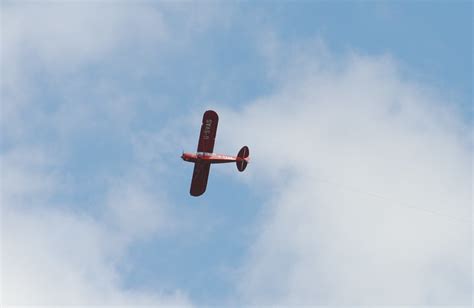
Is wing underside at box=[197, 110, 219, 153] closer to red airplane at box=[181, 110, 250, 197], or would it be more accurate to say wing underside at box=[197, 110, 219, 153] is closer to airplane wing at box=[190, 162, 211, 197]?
red airplane at box=[181, 110, 250, 197]

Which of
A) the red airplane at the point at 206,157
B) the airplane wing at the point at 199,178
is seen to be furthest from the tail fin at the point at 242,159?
the airplane wing at the point at 199,178

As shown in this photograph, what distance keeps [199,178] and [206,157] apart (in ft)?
12.1

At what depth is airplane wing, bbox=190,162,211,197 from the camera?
136 m

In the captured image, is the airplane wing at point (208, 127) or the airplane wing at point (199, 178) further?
the airplane wing at point (199, 178)

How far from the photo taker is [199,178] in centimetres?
13712

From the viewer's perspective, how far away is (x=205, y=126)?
13388 centimetres

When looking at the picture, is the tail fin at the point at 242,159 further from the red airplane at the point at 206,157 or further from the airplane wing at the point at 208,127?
the airplane wing at the point at 208,127

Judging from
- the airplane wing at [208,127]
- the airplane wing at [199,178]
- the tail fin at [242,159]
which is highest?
the airplane wing at [208,127]

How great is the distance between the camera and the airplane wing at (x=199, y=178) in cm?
13612

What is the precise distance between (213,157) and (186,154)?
3.25 meters

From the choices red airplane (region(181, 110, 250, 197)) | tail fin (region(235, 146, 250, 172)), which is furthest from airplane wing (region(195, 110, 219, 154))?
tail fin (region(235, 146, 250, 172))

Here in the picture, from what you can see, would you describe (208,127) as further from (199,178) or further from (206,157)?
(199,178)

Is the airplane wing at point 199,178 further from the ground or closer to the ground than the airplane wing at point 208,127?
closer to the ground

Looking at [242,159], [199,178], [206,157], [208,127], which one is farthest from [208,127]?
[199,178]
